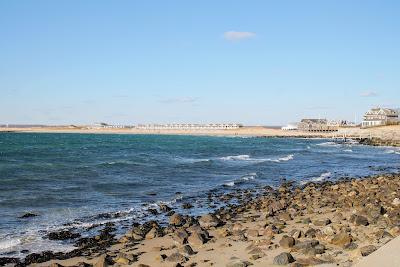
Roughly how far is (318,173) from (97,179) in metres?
16.7

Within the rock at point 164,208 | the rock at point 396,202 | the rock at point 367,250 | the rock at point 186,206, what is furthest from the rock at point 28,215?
the rock at point 396,202

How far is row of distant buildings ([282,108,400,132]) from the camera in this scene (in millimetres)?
136500

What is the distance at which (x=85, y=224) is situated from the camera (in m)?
15.8

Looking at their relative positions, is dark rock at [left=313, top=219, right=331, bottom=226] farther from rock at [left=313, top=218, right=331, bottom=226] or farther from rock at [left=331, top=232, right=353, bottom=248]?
rock at [left=331, top=232, right=353, bottom=248]

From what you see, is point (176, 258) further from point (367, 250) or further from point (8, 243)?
point (8, 243)

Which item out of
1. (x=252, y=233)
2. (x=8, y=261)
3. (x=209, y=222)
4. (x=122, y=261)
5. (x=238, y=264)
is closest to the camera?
(x=238, y=264)

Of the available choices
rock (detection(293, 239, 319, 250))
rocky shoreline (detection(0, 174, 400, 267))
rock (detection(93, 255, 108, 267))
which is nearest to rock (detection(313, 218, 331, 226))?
rocky shoreline (detection(0, 174, 400, 267))

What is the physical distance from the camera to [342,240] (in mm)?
10844

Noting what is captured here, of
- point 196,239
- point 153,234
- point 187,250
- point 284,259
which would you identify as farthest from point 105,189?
point 284,259

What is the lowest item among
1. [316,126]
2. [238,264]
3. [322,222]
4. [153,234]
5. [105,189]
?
[105,189]

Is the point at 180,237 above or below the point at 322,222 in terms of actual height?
below

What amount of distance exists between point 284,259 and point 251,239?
2.83 metres

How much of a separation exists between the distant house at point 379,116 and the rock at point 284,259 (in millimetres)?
133696

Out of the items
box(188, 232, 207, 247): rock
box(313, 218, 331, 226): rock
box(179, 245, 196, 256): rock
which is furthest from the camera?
box(313, 218, 331, 226): rock
